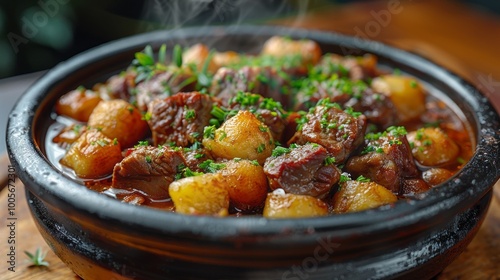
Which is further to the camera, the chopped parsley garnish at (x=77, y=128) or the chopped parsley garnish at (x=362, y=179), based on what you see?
the chopped parsley garnish at (x=77, y=128)

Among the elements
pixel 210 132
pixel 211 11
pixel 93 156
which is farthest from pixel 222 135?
pixel 211 11

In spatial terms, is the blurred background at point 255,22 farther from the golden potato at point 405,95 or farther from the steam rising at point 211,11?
the golden potato at point 405,95

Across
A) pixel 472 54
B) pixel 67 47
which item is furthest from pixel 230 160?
pixel 67 47

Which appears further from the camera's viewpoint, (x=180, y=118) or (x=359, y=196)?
(x=180, y=118)

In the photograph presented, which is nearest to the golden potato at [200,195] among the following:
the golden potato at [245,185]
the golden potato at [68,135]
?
the golden potato at [245,185]

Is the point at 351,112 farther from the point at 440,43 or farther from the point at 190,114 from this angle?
the point at 440,43

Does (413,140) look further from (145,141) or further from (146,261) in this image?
(146,261)

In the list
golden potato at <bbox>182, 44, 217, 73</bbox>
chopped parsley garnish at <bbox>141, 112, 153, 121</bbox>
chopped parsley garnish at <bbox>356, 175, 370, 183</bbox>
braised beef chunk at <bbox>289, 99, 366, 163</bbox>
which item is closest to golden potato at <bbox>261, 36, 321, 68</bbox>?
golden potato at <bbox>182, 44, 217, 73</bbox>
